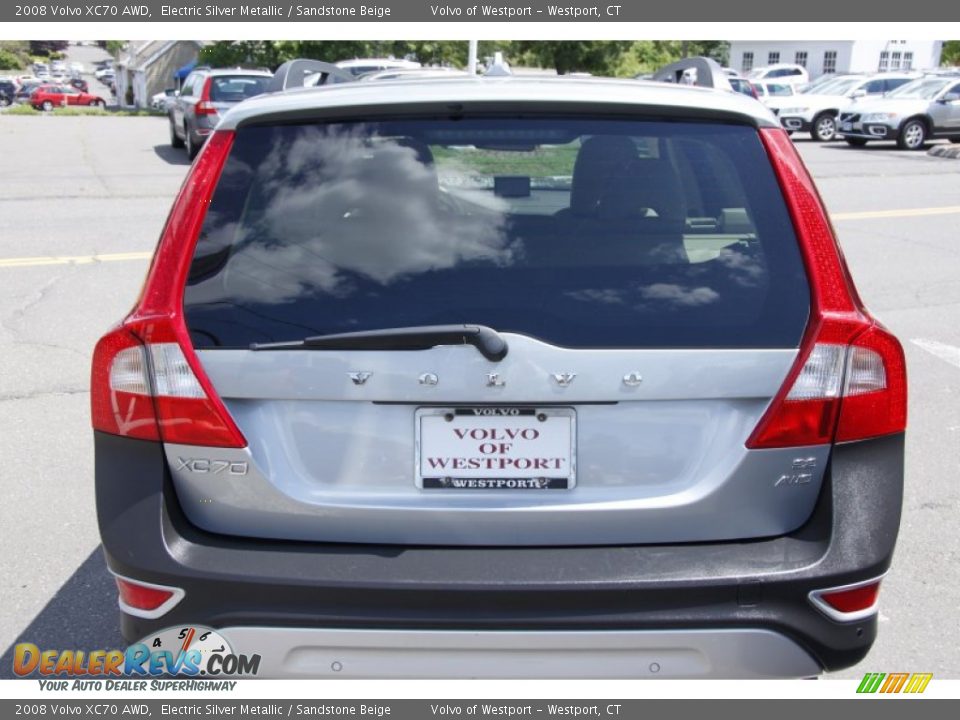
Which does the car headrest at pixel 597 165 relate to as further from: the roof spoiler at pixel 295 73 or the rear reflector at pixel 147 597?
the rear reflector at pixel 147 597

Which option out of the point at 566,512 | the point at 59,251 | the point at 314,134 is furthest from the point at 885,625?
the point at 59,251

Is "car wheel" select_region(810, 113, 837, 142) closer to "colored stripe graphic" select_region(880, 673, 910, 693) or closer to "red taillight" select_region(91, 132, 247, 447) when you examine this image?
"colored stripe graphic" select_region(880, 673, 910, 693)

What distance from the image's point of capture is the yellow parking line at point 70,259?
33.6 ft

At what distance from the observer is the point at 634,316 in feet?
8.77

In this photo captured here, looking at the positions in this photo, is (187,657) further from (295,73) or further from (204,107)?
(204,107)

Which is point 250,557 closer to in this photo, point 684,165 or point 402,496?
point 402,496

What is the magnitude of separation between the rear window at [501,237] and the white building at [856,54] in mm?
63681

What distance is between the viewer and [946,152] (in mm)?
24328

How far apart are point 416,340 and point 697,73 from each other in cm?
186

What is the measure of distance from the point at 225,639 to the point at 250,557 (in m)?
0.21

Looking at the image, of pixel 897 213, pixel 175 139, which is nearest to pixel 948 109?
pixel 897 213

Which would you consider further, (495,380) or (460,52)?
(460,52)

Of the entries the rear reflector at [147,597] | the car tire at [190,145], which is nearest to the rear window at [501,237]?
the rear reflector at [147,597]

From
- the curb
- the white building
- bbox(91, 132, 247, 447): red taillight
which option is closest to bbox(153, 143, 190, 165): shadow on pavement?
the curb
